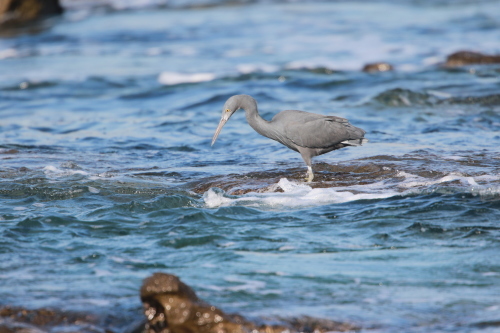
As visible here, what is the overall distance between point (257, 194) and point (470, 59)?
10.4m

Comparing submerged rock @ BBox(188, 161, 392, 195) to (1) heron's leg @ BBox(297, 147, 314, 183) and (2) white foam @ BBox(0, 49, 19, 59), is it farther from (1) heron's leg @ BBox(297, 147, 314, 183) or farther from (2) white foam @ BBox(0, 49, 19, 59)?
(2) white foam @ BBox(0, 49, 19, 59)

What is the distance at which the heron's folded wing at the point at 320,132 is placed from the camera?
708cm

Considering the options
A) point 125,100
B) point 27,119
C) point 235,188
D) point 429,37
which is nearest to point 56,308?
point 235,188

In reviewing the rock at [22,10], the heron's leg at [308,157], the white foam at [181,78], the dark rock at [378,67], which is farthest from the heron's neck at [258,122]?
the rock at [22,10]

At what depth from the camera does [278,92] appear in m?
14.2

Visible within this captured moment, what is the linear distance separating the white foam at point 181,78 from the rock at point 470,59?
557 centimetres

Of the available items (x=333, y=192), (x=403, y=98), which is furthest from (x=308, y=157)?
(x=403, y=98)

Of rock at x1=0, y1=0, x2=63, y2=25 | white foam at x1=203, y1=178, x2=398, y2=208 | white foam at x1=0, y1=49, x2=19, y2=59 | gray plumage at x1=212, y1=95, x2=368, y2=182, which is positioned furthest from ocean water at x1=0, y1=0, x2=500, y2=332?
rock at x1=0, y1=0, x2=63, y2=25

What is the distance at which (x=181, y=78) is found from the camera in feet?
52.2

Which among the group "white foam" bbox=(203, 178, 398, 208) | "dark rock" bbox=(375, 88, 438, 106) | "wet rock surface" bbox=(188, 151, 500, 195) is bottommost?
"dark rock" bbox=(375, 88, 438, 106)

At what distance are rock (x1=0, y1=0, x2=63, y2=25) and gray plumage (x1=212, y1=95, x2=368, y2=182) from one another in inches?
833

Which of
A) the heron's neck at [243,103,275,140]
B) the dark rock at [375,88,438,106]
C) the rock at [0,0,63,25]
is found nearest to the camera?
the heron's neck at [243,103,275,140]

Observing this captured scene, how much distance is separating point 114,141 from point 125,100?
3851 mm

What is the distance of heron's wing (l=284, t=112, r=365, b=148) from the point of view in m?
7.09
